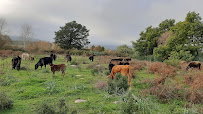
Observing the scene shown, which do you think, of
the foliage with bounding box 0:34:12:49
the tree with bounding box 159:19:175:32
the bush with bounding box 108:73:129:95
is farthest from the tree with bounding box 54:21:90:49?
the bush with bounding box 108:73:129:95

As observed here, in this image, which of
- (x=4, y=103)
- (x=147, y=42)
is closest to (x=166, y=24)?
(x=147, y=42)

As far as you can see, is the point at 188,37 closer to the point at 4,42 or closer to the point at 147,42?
the point at 147,42

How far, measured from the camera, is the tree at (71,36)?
3922 centimetres

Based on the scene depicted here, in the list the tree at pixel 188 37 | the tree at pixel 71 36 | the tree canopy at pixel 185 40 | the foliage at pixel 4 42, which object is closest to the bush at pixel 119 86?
the tree canopy at pixel 185 40

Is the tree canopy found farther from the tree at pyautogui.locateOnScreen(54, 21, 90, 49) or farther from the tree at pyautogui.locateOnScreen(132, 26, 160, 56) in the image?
the tree at pyautogui.locateOnScreen(54, 21, 90, 49)

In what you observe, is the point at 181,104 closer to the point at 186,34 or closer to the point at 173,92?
the point at 173,92

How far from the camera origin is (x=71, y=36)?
39875 millimetres

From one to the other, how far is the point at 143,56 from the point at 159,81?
2581 cm

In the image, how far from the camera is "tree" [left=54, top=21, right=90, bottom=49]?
39.2 m

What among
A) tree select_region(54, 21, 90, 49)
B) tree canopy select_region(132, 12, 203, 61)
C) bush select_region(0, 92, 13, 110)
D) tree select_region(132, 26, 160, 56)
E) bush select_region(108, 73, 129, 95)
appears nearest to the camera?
bush select_region(0, 92, 13, 110)

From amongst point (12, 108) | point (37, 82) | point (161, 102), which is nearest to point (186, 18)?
point (161, 102)

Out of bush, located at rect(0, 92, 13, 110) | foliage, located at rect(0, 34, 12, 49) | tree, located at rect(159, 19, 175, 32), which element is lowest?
bush, located at rect(0, 92, 13, 110)

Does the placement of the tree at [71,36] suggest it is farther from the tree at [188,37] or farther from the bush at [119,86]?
the bush at [119,86]

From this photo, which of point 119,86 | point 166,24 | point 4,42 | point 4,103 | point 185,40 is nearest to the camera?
point 4,103
